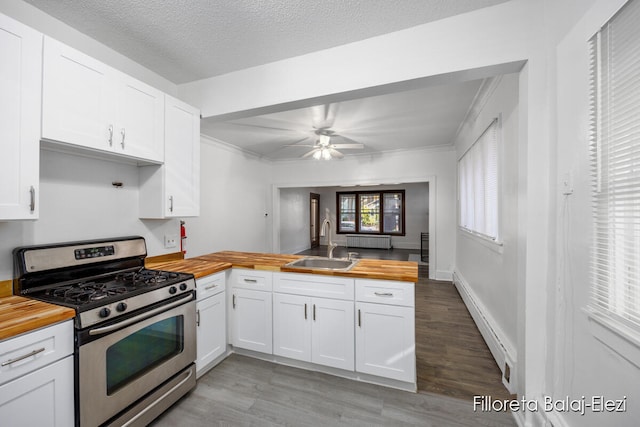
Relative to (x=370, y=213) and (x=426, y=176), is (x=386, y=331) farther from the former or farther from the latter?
(x=370, y=213)

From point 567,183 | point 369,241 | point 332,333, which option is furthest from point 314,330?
point 369,241

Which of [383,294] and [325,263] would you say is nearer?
[383,294]

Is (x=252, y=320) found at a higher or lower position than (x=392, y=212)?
lower

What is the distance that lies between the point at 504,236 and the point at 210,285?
104 inches

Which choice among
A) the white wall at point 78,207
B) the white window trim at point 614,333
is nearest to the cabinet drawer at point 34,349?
the white wall at point 78,207

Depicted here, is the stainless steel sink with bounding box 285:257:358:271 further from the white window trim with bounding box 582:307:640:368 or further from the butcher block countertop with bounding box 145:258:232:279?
the white window trim with bounding box 582:307:640:368

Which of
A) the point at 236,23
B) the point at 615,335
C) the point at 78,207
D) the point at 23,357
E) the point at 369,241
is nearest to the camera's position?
the point at 615,335

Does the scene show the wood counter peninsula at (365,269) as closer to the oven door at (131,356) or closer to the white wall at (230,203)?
the oven door at (131,356)

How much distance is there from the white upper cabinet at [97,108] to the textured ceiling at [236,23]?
0.34 meters

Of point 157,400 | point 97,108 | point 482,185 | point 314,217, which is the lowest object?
point 157,400

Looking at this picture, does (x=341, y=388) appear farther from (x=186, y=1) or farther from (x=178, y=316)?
(x=186, y=1)

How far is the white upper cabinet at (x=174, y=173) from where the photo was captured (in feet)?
7.54

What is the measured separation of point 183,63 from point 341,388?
303 centimetres

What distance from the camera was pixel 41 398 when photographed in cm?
122
